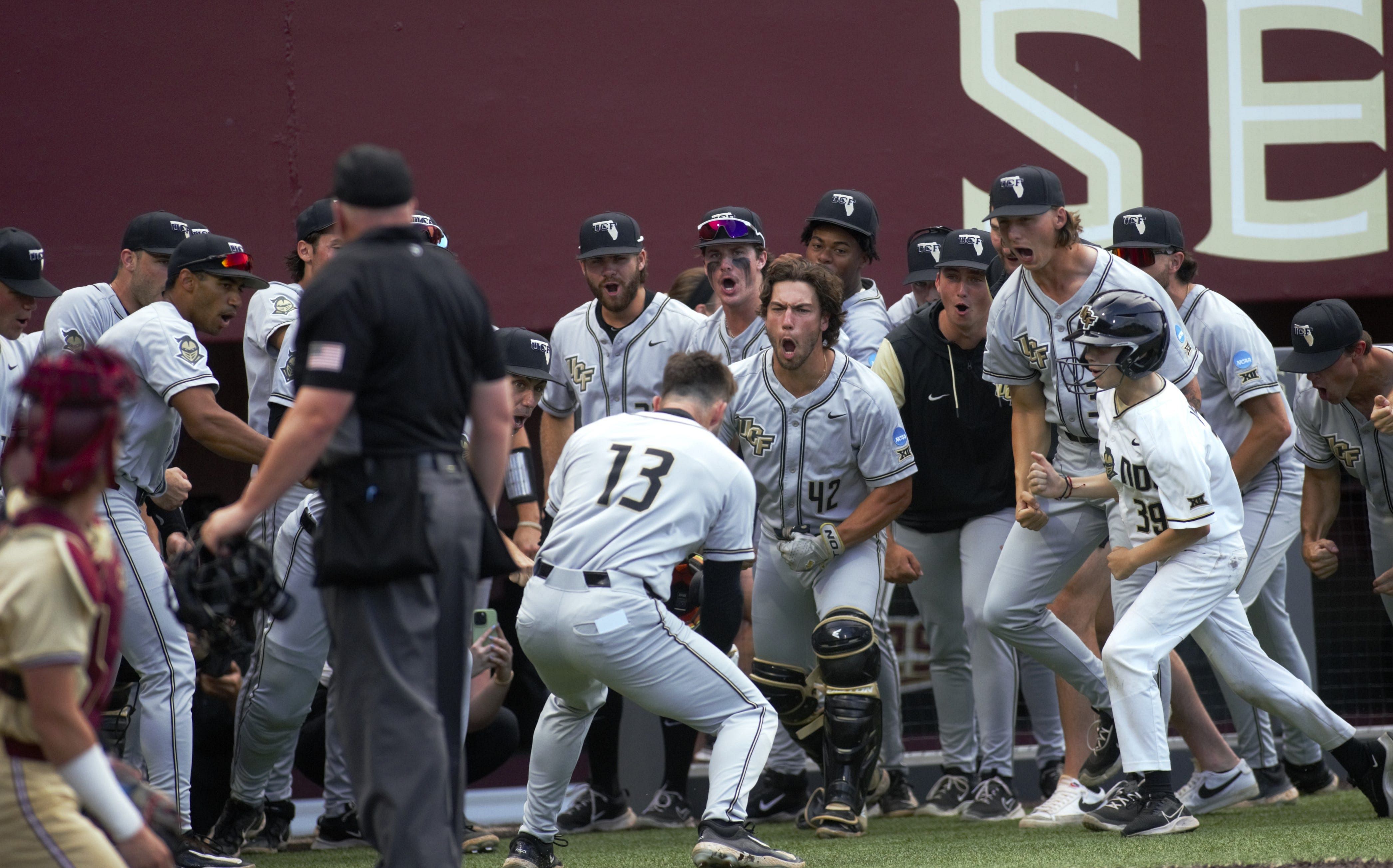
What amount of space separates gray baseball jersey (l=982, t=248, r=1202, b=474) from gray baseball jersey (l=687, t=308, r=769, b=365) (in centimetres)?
97

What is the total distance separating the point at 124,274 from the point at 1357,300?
6.55m

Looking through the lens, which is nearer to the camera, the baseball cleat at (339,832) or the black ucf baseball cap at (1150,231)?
the baseball cleat at (339,832)

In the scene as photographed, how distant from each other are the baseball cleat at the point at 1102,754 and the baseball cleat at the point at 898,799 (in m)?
0.73

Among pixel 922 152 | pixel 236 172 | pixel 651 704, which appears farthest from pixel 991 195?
pixel 236 172

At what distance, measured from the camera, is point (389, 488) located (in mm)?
2945

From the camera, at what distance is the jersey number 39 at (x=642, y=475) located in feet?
13.5

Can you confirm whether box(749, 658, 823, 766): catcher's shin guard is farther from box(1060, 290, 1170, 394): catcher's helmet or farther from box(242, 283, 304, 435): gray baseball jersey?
box(242, 283, 304, 435): gray baseball jersey

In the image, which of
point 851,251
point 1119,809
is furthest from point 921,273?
point 1119,809

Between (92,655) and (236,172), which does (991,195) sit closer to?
(92,655)

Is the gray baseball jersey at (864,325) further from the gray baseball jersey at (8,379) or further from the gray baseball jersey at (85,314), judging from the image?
the gray baseball jersey at (8,379)

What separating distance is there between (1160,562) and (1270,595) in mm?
1369

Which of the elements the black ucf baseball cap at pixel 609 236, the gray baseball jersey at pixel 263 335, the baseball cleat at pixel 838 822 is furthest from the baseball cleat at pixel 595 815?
the black ucf baseball cap at pixel 609 236

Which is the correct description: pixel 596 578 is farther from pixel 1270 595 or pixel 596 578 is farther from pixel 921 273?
pixel 1270 595

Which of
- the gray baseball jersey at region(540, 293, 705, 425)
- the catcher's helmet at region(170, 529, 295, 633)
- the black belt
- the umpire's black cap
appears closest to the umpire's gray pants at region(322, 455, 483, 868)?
the catcher's helmet at region(170, 529, 295, 633)
